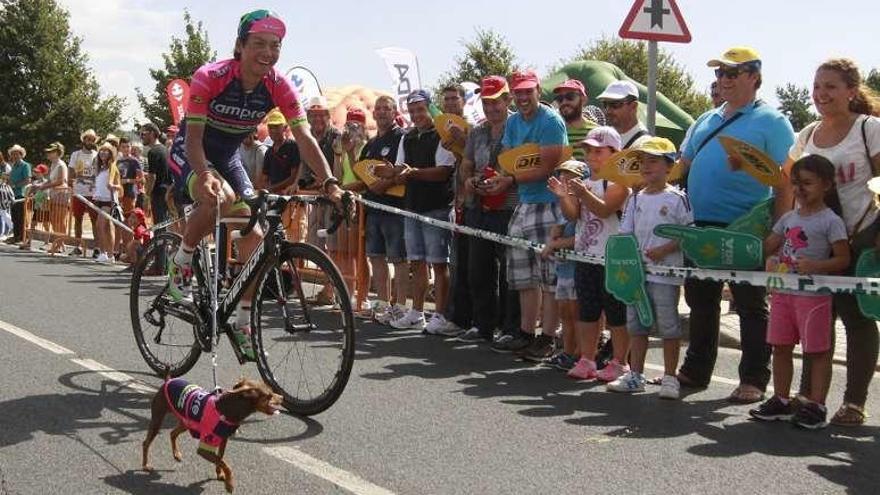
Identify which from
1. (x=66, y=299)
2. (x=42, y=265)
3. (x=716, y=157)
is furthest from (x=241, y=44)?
(x=42, y=265)

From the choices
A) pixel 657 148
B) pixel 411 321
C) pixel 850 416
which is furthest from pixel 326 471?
pixel 411 321

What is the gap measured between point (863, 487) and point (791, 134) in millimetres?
2566

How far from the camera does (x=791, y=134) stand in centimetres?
634

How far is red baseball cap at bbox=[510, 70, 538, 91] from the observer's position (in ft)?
25.9

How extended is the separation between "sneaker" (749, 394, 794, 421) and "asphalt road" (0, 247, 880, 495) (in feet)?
0.38

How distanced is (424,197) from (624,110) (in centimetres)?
242

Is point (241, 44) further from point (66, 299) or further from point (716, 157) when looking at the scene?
point (66, 299)

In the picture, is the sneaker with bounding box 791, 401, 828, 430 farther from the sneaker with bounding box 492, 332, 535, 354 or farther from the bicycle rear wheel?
the bicycle rear wheel

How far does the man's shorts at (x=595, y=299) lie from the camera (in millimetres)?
6988

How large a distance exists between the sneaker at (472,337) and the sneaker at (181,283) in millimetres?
2947

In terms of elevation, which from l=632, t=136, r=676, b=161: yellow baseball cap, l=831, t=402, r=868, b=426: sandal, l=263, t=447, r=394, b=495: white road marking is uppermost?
l=632, t=136, r=676, b=161: yellow baseball cap

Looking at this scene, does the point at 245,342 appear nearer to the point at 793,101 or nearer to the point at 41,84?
the point at 41,84

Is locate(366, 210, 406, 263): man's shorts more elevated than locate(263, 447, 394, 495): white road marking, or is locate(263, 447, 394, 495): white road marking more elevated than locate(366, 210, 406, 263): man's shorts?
locate(366, 210, 406, 263): man's shorts

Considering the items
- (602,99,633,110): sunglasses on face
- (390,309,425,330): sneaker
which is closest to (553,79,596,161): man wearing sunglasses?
(602,99,633,110): sunglasses on face
